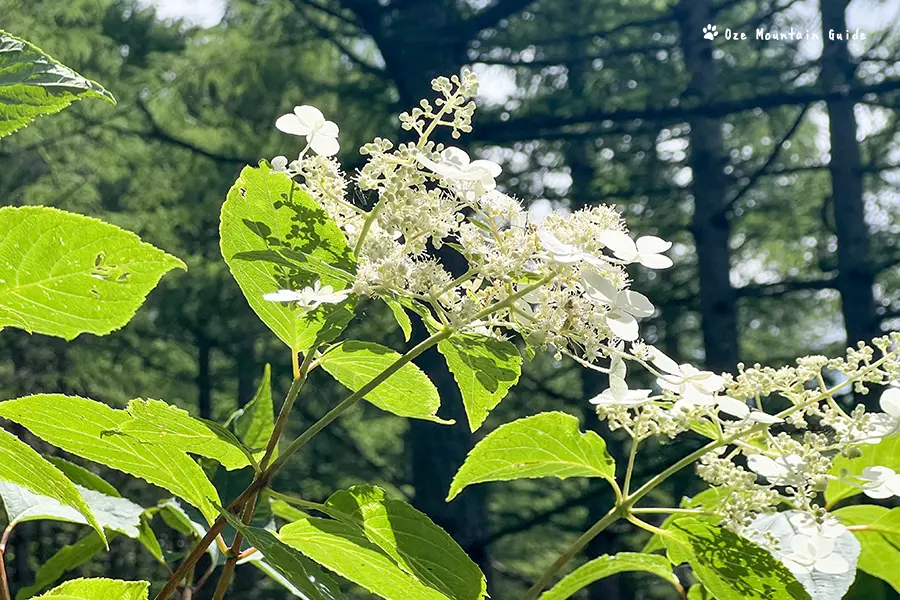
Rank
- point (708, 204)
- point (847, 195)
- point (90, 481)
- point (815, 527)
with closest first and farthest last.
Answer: point (815, 527) → point (90, 481) → point (847, 195) → point (708, 204)

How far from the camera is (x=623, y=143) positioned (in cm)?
562

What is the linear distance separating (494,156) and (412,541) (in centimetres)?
529

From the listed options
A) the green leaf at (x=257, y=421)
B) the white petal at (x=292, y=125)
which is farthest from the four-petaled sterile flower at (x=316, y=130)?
the green leaf at (x=257, y=421)

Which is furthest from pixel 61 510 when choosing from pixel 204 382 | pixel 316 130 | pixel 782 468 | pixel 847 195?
pixel 204 382

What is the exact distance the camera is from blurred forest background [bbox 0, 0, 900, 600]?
4.92 meters

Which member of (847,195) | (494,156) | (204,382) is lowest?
(204,382)

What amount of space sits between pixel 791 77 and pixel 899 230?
1.09 metres

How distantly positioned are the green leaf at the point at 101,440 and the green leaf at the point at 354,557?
44 mm

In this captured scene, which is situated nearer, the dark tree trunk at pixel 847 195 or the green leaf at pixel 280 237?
the green leaf at pixel 280 237

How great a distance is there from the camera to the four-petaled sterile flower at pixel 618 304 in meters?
0.32

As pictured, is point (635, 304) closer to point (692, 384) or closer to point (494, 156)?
point (692, 384)

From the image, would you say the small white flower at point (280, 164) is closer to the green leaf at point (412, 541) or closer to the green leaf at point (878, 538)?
the green leaf at point (412, 541)

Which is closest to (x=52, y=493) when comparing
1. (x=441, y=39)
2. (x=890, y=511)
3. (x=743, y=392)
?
(x=743, y=392)

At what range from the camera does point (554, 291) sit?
0.34 m
